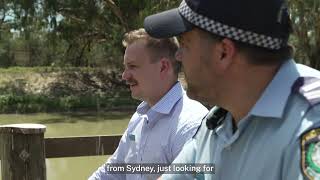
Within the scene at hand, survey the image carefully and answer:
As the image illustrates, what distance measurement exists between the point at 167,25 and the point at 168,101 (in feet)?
3.24

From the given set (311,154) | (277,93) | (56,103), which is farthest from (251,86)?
(56,103)

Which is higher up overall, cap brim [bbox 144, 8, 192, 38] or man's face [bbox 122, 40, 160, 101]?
cap brim [bbox 144, 8, 192, 38]

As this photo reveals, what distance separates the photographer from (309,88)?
3.57ft

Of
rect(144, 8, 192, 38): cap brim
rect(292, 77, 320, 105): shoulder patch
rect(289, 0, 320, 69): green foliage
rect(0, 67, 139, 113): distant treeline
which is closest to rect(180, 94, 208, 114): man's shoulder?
rect(144, 8, 192, 38): cap brim

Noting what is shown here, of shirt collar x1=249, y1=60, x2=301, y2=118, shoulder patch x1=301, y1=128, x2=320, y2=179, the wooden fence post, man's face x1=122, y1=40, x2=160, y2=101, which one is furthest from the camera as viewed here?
the wooden fence post

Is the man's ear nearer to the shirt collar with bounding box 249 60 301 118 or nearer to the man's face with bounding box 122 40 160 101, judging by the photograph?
the man's face with bounding box 122 40 160 101

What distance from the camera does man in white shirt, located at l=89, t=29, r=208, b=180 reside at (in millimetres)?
2201

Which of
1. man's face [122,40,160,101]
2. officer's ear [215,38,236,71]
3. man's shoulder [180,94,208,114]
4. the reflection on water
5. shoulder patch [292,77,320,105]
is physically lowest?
A: the reflection on water

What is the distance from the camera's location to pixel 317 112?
1.03 metres

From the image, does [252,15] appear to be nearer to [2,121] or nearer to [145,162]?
[145,162]

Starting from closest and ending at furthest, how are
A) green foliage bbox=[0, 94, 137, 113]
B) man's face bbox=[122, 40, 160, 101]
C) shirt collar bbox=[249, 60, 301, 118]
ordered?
shirt collar bbox=[249, 60, 301, 118] → man's face bbox=[122, 40, 160, 101] → green foliage bbox=[0, 94, 137, 113]

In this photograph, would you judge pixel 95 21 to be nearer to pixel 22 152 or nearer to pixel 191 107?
pixel 22 152

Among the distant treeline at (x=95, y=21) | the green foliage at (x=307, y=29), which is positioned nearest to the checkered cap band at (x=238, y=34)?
the distant treeline at (x=95, y=21)

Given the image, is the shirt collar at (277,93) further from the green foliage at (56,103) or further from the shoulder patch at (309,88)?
the green foliage at (56,103)
